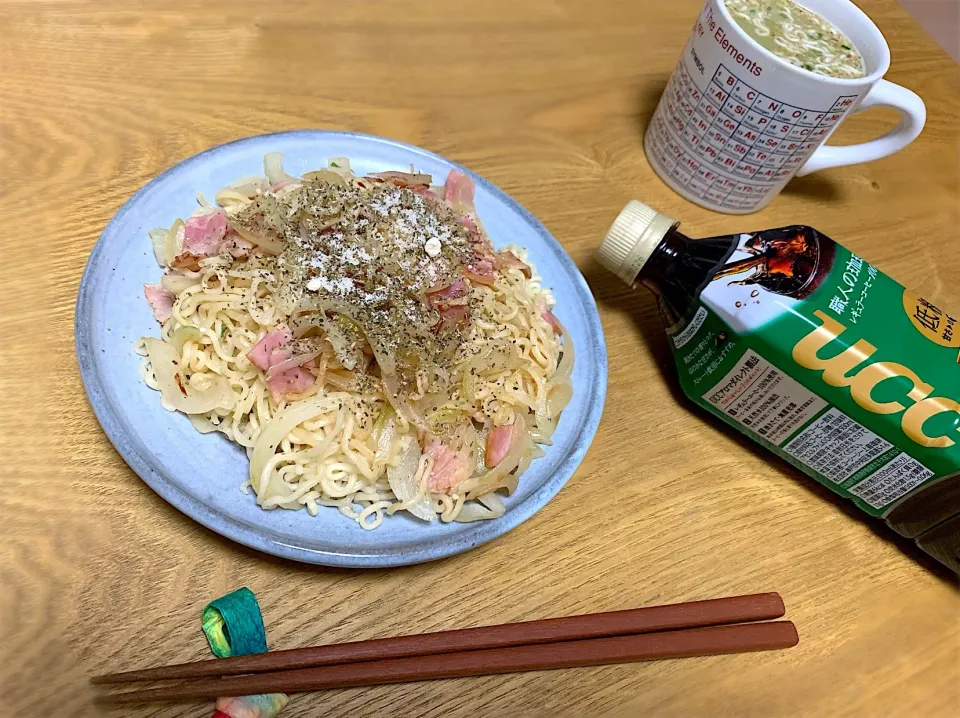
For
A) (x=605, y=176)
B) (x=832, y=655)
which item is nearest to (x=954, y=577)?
(x=832, y=655)

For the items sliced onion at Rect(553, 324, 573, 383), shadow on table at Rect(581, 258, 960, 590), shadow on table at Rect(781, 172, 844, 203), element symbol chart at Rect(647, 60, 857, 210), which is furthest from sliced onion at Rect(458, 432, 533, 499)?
shadow on table at Rect(781, 172, 844, 203)

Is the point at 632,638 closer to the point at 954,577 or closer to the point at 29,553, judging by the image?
the point at 954,577

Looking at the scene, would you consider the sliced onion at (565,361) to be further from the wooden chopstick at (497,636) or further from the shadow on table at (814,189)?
the shadow on table at (814,189)

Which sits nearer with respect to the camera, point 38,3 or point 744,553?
point 744,553

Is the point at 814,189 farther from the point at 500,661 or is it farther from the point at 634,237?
the point at 500,661

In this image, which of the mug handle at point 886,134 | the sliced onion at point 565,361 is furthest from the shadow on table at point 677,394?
the mug handle at point 886,134

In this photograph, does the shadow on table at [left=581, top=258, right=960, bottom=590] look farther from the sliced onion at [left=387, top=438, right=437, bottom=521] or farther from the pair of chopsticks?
the sliced onion at [left=387, top=438, right=437, bottom=521]
